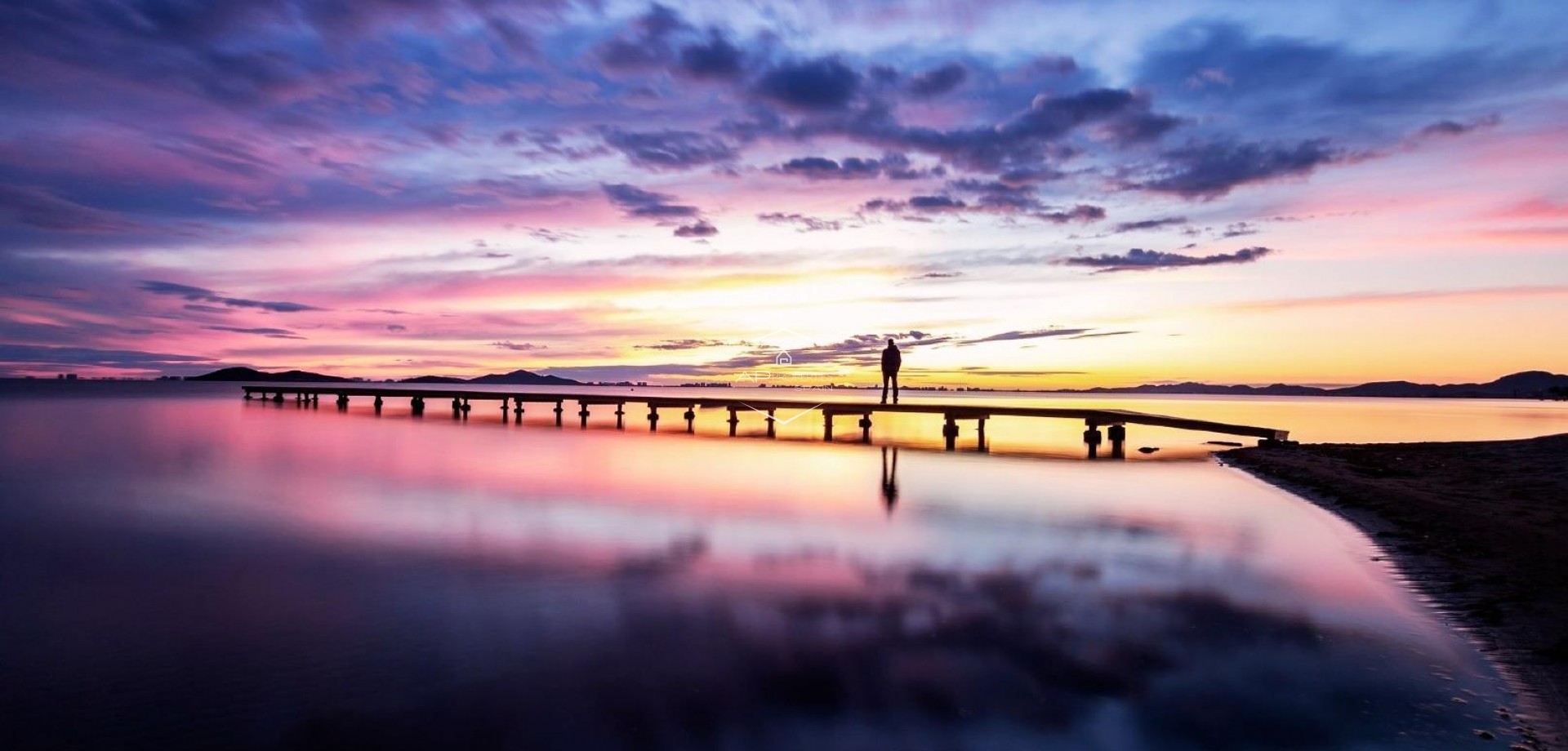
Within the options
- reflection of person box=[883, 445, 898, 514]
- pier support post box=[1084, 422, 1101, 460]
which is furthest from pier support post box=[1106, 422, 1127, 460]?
reflection of person box=[883, 445, 898, 514]

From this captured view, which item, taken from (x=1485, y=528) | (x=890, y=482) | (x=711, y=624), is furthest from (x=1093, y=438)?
(x=711, y=624)

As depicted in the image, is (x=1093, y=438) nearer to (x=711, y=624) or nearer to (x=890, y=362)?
(x=890, y=362)

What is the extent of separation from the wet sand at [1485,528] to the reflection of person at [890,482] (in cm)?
777

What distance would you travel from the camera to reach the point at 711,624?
7938 mm

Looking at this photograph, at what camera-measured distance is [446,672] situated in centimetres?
645

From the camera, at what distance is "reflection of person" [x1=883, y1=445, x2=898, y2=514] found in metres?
16.9

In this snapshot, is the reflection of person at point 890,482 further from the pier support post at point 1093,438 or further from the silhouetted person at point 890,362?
the pier support post at point 1093,438

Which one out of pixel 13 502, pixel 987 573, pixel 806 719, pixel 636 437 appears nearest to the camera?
pixel 806 719

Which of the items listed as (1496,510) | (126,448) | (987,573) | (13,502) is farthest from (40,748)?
(126,448)

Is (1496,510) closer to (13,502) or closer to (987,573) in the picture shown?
(987,573)

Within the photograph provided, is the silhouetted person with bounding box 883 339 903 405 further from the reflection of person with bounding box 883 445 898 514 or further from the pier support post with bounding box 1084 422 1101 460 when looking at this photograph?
the pier support post with bounding box 1084 422 1101 460

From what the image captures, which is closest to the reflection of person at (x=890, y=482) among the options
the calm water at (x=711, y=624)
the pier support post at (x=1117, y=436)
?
the calm water at (x=711, y=624)

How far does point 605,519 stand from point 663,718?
9.12 meters

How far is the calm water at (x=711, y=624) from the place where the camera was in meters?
5.48
